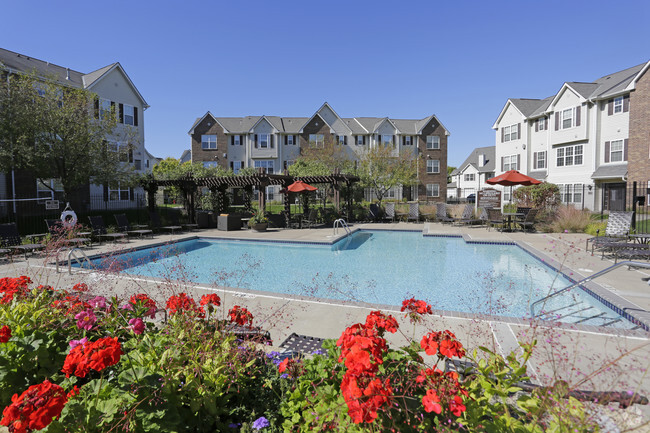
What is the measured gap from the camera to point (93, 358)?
5.32 feet

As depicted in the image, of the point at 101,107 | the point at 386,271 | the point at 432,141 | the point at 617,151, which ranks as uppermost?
the point at 432,141

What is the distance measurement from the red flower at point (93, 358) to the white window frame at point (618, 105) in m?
32.1

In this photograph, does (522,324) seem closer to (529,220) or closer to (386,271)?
(386,271)

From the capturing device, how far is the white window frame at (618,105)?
23.8 meters

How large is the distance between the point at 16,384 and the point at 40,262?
8.58m

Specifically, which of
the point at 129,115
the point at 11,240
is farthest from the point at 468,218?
the point at 129,115

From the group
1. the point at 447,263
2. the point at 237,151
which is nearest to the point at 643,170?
the point at 447,263

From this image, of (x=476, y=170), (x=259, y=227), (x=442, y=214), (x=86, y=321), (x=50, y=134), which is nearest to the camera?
(x=86, y=321)

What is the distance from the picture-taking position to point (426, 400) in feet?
5.24

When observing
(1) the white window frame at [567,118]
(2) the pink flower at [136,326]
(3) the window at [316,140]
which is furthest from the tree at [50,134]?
(1) the white window frame at [567,118]

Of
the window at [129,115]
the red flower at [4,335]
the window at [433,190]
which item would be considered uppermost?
the window at [129,115]

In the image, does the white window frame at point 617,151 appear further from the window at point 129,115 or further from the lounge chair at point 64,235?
the window at point 129,115

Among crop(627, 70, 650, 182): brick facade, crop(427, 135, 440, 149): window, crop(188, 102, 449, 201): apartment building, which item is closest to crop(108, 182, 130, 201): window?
crop(188, 102, 449, 201): apartment building

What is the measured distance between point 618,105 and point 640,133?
10.3 ft
